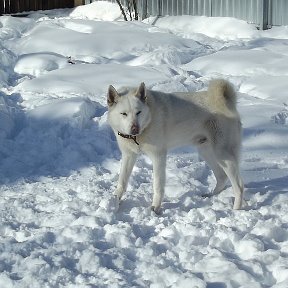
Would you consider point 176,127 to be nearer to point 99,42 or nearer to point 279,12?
point 99,42

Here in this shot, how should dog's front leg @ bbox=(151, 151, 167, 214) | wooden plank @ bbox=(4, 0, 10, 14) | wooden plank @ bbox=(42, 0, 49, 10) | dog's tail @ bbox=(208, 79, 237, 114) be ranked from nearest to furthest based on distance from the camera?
1. dog's front leg @ bbox=(151, 151, 167, 214)
2. dog's tail @ bbox=(208, 79, 237, 114)
3. wooden plank @ bbox=(4, 0, 10, 14)
4. wooden plank @ bbox=(42, 0, 49, 10)

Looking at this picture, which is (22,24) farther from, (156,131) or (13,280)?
(13,280)

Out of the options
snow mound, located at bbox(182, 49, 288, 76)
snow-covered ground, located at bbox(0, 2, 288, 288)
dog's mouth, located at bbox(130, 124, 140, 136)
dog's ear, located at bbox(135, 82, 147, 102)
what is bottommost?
snow-covered ground, located at bbox(0, 2, 288, 288)

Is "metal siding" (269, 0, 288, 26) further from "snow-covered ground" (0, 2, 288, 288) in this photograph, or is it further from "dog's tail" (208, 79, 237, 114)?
"dog's tail" (208, 79, 237, 114)

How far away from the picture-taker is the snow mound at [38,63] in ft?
31.8

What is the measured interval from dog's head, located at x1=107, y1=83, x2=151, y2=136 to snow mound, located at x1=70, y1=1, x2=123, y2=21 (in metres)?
10.1

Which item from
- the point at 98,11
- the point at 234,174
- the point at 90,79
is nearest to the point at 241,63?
the point at 90,79

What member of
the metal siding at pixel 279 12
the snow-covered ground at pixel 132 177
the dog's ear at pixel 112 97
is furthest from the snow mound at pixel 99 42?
the dog's ear at pixel 112 97

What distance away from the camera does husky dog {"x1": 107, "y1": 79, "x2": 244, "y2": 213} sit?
5.04 meters

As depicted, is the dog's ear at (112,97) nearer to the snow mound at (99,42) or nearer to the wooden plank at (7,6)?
the snow mound at (99,42)

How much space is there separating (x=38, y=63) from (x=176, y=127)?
17.1 feet

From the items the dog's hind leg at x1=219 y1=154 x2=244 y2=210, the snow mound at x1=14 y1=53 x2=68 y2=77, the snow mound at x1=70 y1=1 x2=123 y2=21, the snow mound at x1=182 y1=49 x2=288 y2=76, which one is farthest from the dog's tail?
the snow mound at x1=70 y1=1 x2=123 y2=21

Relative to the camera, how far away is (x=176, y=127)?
5199 millimetres

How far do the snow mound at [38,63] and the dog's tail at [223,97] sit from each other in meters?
4.71
